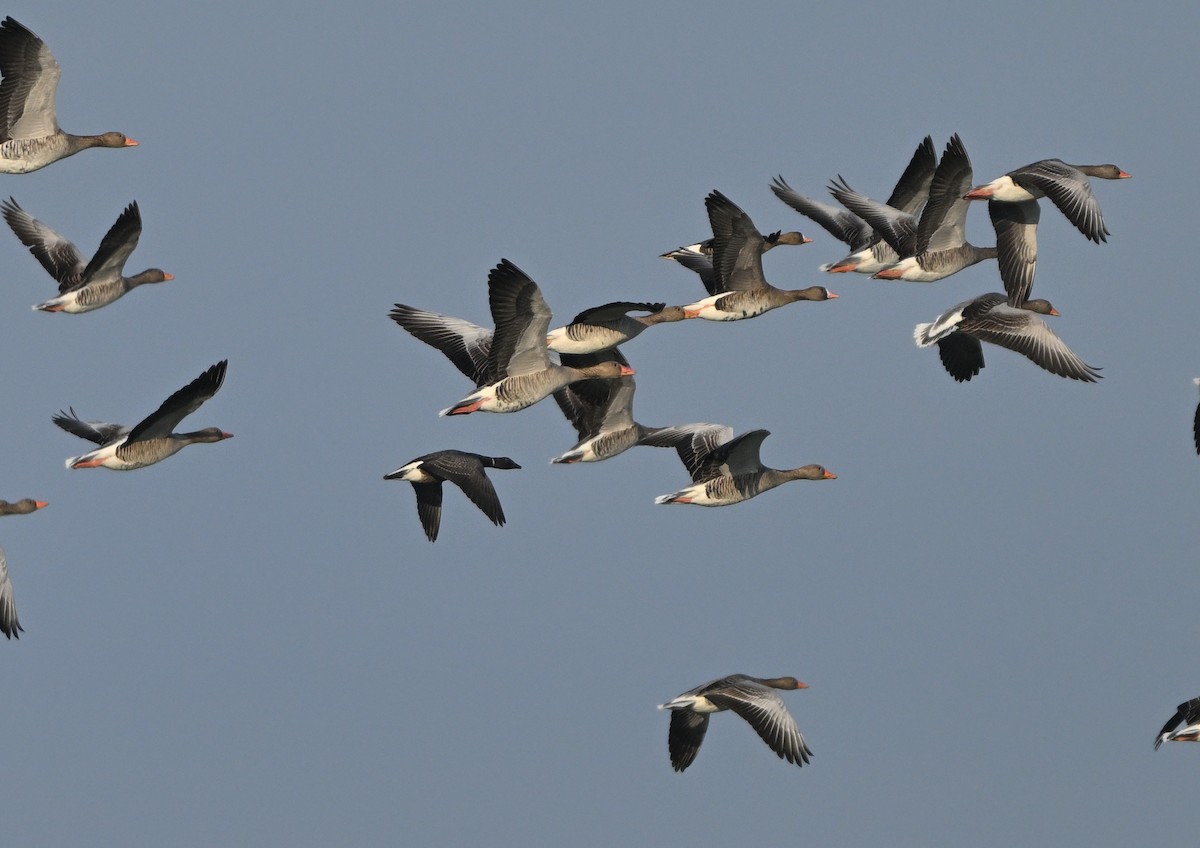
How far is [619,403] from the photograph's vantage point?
98.7 ft

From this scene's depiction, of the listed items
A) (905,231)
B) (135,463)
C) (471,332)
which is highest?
(905,231)

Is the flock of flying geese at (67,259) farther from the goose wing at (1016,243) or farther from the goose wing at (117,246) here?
the goose wing at (1016,243)

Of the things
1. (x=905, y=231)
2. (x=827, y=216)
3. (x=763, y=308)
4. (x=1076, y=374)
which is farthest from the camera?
(x=827, y=216)

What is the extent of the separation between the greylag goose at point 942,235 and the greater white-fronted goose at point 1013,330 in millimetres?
1279

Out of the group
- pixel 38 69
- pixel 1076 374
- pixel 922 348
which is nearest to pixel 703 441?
pixel 922 348

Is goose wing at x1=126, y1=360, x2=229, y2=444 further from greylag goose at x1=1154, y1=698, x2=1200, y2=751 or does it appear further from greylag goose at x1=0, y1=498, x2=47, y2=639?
greylag goose at x1=1154, y1=698, x2=1200, y2=751

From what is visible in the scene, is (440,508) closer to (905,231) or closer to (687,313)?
(687,313)

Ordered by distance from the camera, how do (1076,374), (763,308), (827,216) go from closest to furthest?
1. (1076,374)
2. (763,308)
3. (827,216)

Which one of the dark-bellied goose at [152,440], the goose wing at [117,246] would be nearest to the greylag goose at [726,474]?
the dark-bellied goose at [152,440]

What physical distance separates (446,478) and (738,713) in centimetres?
598

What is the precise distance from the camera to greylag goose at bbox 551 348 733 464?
2989 centimetres

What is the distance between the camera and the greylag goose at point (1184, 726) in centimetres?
2739

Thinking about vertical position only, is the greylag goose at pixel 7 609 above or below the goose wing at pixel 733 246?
below

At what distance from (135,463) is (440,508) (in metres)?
4.70
